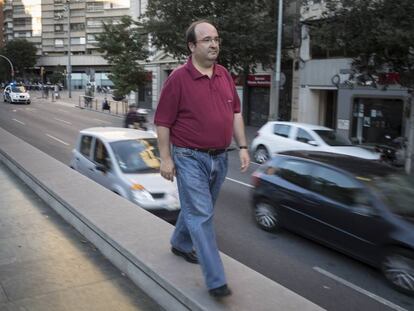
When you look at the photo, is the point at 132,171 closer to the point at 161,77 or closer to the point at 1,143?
the point at 1,143

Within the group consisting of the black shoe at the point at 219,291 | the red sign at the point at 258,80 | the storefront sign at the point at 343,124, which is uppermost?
the red sign at the point at 258,80

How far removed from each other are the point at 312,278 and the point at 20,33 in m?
140

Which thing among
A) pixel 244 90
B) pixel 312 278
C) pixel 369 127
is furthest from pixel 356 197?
pixel 244 90

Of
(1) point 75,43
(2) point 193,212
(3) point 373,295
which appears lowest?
(3) point 373,295

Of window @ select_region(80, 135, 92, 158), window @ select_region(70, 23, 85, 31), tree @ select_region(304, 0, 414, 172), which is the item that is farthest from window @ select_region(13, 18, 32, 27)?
window @ select_region(80, 135, 92, 158)

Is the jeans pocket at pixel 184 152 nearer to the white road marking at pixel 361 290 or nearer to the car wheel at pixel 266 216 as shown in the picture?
the white road marking at pixel 361 290

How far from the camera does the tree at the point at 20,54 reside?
331ft

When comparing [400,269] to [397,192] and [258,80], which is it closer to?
[397,192]

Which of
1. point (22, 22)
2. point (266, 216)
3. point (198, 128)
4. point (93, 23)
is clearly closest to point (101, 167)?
point (266, 216)

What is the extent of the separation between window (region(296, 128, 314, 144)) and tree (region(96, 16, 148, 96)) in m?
22.1

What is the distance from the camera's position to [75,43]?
12406cm

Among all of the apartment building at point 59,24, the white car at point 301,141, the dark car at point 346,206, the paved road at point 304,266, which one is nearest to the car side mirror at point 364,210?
the dark car at point 346,206

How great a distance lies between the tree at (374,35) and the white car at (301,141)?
203cm

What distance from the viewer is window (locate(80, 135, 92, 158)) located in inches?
361
